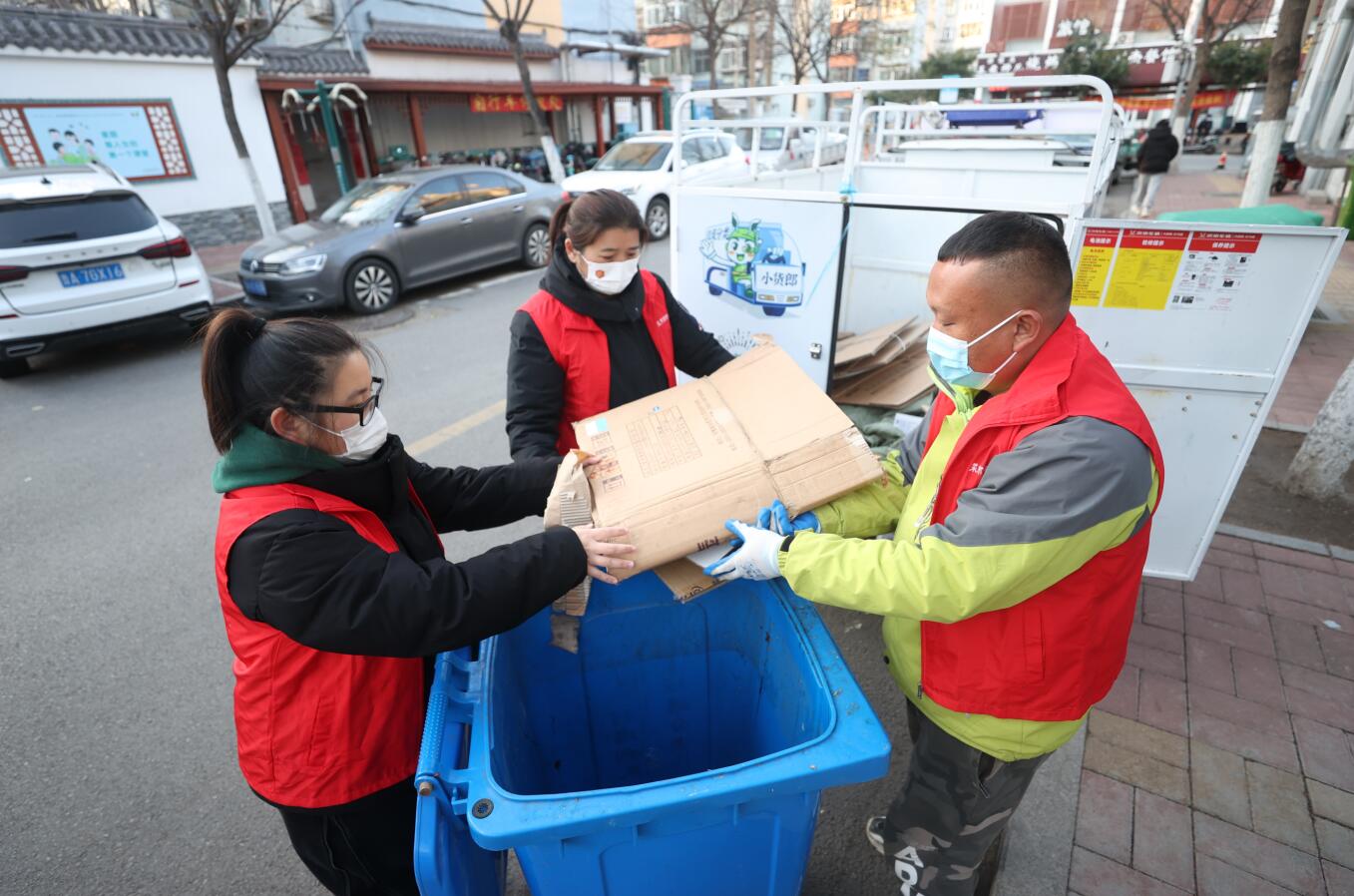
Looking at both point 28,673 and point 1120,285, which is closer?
point 1120,285

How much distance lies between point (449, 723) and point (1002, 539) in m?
1.07

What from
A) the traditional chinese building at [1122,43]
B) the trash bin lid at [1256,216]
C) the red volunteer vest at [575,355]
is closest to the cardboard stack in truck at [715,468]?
the red volunteer vest at [575,355]

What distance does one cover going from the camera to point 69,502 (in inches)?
169

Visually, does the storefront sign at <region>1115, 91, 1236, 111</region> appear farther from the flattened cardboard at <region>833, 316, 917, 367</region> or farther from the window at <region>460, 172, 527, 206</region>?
the flattened cardboard at <region>833, 316, 917, 367</region>

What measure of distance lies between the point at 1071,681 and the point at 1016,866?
104 cm

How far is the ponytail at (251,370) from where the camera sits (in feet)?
4.13

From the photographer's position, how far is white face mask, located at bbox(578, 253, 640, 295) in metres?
2.19

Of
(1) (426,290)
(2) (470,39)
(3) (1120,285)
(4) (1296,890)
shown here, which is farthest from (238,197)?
(4) (1296,890)

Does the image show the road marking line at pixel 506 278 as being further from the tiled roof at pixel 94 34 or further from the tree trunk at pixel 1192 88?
the tree trunk at pixel 1192 88

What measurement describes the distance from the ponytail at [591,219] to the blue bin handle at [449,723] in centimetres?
128

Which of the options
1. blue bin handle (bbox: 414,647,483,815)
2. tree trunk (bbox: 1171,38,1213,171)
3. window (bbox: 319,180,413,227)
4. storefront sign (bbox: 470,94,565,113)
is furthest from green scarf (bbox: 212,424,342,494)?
tree trunk (bbox: 1171,38,1213,171)

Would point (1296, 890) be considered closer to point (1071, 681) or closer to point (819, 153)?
point (1071, 681)

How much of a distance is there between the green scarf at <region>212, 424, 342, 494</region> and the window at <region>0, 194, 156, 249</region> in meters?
6.59

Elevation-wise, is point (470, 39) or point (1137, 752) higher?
point (470, 39)
